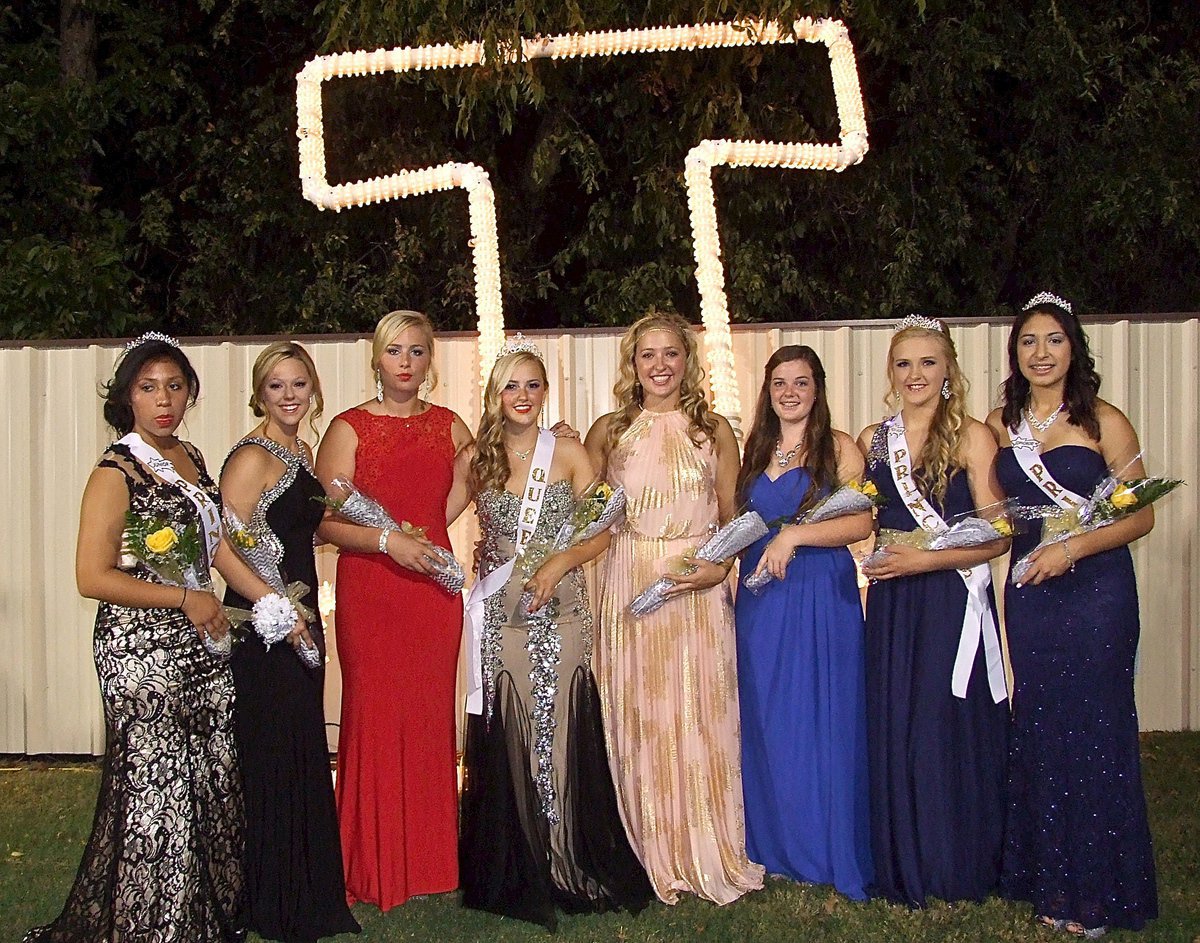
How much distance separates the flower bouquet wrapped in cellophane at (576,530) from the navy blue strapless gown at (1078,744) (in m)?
1.30

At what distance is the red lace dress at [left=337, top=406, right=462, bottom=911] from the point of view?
4148 mm

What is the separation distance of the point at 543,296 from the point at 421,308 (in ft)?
3.75

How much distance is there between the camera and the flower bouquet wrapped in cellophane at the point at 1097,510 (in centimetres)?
379

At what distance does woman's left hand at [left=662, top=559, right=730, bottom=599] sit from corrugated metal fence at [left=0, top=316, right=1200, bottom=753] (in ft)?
6.85

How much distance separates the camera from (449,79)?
8164 millimetres

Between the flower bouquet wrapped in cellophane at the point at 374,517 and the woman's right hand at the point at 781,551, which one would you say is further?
the woman's right hand at the point at 781,551

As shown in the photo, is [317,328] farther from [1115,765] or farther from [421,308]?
[1115,765]

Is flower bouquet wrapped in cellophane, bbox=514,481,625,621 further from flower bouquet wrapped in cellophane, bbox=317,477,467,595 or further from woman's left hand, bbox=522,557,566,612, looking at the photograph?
flower bouquet wrapped in cellophane, bbox=317,477,467,595

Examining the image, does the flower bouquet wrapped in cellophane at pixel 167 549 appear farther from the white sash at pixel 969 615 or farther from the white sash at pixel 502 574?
the white sash at pixel 969 615

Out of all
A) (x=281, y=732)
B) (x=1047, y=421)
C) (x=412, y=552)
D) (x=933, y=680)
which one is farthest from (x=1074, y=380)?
(x=281, y=732)

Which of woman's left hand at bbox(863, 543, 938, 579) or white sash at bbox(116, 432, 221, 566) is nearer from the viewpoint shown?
white sash at bbox(116, 432, 221, 566)

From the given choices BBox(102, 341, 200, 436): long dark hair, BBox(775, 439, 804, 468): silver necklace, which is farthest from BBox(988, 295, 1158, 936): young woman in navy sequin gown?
BBox(102, 341, 200, 436): long dark hair

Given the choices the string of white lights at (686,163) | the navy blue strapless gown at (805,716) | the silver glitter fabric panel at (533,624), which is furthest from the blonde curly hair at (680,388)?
the string of white lights at (686,163)

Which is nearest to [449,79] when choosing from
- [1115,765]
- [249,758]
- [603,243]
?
[603,243]
